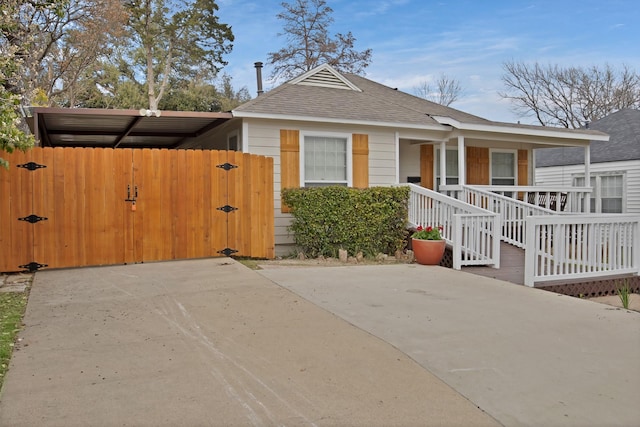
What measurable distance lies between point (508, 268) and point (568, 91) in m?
31.2

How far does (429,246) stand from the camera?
8.95 metres

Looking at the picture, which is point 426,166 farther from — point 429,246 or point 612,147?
point 612,147

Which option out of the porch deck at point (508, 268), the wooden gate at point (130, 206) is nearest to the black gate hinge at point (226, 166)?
the wooden gate at point (130, 206)

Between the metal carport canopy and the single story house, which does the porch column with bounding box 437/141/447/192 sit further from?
the metal carport canopy

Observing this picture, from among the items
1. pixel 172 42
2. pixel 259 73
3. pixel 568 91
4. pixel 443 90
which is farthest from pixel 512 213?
pixel 443 90

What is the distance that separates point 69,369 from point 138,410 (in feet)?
3.25

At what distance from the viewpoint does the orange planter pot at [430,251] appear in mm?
8930

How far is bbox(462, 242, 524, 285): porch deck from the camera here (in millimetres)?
7938

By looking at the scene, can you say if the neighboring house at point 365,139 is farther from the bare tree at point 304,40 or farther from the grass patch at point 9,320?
the bare tree at point 304,40

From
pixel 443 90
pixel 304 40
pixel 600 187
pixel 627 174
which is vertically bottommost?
pixel 600 187

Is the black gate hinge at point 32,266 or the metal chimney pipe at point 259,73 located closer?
the black gate hinge at point 32,266

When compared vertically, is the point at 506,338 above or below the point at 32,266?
below

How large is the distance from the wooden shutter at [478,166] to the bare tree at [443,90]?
2571 cm

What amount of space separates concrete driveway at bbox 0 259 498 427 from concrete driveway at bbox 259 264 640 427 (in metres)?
0.17
